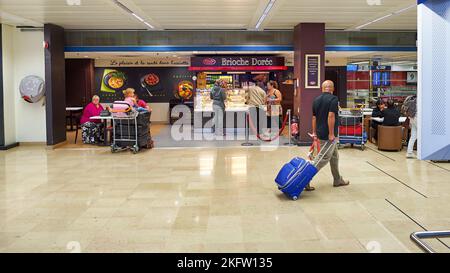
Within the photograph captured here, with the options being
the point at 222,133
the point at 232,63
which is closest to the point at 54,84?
the point at 222,133

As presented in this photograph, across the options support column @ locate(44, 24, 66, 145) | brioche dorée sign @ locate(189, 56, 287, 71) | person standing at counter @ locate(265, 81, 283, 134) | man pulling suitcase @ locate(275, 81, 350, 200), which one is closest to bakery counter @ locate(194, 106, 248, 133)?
person standing at counter @ locate(265, 81, 283, 134)

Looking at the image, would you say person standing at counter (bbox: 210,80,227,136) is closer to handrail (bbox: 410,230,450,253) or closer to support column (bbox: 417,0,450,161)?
handrail (bbox: 410,230,450,253)

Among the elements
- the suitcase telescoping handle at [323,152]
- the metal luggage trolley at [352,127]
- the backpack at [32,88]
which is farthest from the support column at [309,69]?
the backpack at [32,88]

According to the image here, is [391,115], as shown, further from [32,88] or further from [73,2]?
[32,88]

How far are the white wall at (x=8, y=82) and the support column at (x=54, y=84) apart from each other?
40.6 inches

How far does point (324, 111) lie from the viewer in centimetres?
598

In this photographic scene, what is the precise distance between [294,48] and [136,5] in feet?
15.7

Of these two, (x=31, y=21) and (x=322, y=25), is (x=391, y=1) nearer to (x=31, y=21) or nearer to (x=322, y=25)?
(x=322, y=25)

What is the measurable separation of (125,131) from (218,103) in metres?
3.40

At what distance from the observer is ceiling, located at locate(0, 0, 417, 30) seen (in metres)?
8.14

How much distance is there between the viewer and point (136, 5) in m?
8.27

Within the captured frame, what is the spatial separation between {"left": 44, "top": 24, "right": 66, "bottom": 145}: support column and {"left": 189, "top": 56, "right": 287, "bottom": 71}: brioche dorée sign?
→ 4.60 metres

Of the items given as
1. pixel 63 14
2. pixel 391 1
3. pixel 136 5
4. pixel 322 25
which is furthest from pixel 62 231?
pixel 322 25
